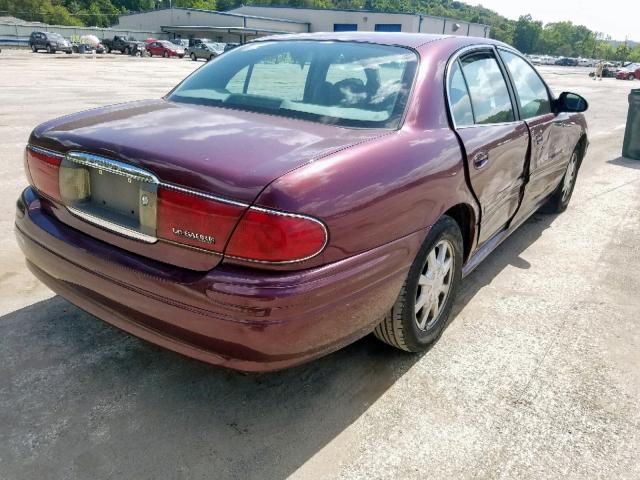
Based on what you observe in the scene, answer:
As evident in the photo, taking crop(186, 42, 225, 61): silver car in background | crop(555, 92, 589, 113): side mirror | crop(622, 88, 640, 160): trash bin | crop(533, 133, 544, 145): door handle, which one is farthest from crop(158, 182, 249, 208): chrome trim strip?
crop(186, 42, 225, 61): silver car in background

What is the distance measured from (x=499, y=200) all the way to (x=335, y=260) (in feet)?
5.59

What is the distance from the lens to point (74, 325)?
297 centimetres

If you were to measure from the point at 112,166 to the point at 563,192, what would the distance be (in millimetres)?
4567

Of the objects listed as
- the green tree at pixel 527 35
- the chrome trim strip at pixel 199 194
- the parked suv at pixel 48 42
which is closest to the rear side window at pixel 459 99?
the chrome trim strip at pixel 199 194

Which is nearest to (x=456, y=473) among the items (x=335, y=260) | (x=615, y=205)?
(x=335, y=260)

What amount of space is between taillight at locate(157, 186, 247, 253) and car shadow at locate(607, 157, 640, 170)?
8.05m

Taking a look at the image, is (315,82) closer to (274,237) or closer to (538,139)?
(274,237)

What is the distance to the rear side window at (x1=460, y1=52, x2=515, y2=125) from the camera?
3086 millimetres

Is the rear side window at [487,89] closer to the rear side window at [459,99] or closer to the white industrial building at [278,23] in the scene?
the rear side window at [459,99]

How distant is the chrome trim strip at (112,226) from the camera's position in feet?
6.89

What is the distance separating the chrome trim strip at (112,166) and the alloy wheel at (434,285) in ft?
4.41

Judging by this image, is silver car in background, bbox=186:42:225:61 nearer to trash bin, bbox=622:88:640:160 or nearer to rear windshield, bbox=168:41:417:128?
trash bin, bbox=622:88:640:160

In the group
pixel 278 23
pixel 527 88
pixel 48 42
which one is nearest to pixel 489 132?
pixel 527 88

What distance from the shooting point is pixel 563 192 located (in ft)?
17.5
